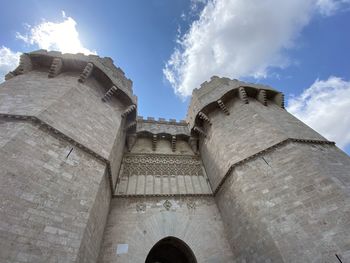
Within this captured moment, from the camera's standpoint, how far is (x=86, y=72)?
647cm

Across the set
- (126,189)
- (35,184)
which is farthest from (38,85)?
(126,189)

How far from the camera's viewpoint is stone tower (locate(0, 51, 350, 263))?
3.59 m

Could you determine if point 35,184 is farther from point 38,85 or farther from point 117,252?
point 38,85

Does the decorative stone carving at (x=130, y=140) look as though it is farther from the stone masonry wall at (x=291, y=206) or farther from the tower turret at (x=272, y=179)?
the stone masonry wall at (x=291, y=206)

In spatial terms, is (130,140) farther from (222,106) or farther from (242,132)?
(242,132)

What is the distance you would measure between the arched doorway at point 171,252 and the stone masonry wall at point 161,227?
0.28 metres

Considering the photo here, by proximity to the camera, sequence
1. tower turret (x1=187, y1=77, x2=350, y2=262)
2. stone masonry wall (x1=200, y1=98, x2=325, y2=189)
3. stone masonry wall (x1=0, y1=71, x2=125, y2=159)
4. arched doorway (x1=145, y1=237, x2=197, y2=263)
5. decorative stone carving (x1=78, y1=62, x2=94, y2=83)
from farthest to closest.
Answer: decorative stone carving (x1=78, y1=62, x2=94, y2=83), stone masonry wall (x1=200, y1=98, x2=325, y2=189), arched doorway (x1=145, y1=237, x2=197, y2=263), stone masonry wall (x1=0, y1=71, x2=125, y2=159), tower turret (x1=187, y1=77, x2=350, y2=262)

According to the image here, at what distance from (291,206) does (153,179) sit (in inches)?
180

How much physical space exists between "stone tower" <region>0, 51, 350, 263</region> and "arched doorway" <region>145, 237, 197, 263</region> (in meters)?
0.05

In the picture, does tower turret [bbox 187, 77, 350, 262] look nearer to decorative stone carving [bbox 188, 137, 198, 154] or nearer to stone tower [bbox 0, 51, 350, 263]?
stone tower [bbox 0, 51, 350, 263]

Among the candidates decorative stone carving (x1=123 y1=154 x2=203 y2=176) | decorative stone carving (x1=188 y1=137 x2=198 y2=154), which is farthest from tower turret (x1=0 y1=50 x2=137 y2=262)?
decorative stone carving (x1=188 y1=137 x2=198 y2=154)

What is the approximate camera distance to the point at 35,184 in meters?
3.58

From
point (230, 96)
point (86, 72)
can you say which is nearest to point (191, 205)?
point (230, 96)

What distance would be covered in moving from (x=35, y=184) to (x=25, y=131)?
1184 mm
